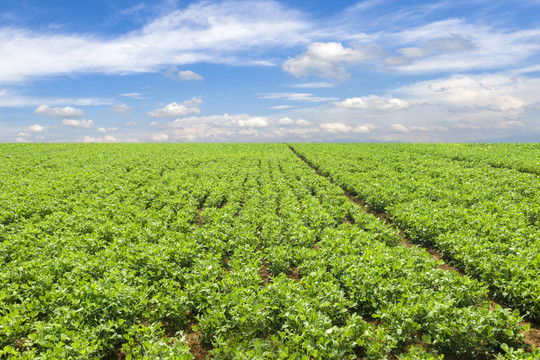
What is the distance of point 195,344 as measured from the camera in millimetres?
6539

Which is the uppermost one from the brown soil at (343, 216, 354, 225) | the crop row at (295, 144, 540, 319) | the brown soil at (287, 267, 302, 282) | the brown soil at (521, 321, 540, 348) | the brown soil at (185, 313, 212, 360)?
the crop row at (295, 144, 540, 319)

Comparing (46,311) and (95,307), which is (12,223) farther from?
(95,307)

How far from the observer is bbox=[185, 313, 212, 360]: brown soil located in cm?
618

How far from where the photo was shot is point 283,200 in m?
17.0

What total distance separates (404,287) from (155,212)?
12201mm

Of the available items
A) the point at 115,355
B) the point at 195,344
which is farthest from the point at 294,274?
the point at 115,355

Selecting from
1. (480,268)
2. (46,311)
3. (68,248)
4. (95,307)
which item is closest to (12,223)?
(68,248)

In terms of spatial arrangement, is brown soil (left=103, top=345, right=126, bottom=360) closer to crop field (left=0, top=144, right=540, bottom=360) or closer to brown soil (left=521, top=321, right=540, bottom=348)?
crop field (left=0, top=144, right=540, bottom=360)

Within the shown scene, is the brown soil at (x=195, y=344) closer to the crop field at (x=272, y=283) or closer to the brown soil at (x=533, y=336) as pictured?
the crop field at (x=272, y=283)

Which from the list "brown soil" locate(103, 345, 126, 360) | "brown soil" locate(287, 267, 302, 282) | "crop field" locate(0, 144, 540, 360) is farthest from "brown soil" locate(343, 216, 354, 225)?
"brown soil" locate(103, 345, 126, 360)

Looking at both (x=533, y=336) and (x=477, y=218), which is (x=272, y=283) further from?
(x=477, y=218)

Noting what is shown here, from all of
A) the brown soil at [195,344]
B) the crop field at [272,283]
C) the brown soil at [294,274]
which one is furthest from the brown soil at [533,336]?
the brown soil at [195,344]

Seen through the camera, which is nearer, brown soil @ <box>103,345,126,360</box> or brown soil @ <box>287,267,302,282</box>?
brown soil @ <box>103,345,126,360</box>

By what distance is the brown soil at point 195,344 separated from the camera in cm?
618
